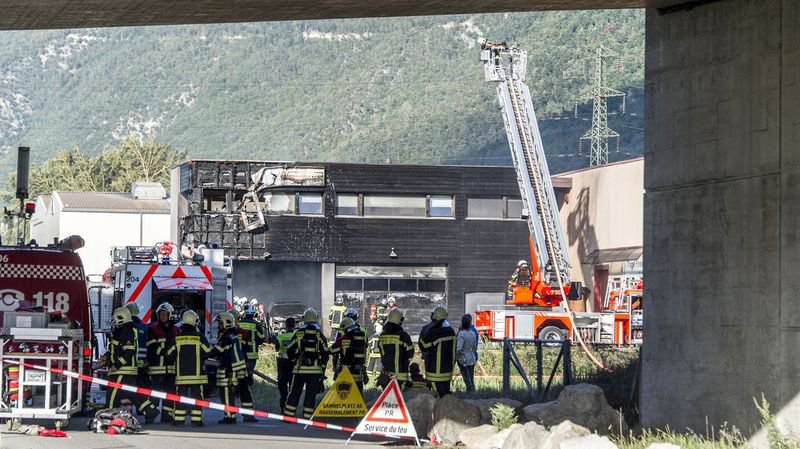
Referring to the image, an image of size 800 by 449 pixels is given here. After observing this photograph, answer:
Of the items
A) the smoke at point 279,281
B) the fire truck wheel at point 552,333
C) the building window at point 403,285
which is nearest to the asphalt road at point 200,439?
the fire truck wheel at point 552,333

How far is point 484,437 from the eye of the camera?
48.6 ft

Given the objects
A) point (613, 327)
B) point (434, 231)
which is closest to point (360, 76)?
point (434, 231)

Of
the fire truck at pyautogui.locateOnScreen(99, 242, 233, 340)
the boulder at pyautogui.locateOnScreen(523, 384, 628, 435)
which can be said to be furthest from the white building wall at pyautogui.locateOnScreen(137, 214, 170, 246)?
the boulder at pyautogui.locateOnScreen(523, 384, 628, 435)

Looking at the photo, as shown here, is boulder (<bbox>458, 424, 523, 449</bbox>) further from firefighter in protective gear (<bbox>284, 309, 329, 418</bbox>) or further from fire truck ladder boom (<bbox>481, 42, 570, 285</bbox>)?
fire truck ladder boom (<bbox>481, 42, 570, 285</bbox>)

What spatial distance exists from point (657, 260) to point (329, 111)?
6177 inches

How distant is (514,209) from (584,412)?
34.7 m

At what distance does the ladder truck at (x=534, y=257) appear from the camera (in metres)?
36.6

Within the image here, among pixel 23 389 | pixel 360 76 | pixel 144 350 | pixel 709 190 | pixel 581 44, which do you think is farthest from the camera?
pixel 360 76

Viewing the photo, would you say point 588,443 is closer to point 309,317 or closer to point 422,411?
point 422,411

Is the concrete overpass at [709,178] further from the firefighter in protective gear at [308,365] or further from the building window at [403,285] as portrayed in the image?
the building window at [403,285]

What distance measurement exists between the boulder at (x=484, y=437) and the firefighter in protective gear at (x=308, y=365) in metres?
3.19

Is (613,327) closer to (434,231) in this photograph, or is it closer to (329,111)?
(434,231)

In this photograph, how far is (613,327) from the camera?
120 ft

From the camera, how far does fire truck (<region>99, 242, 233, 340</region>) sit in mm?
23922
